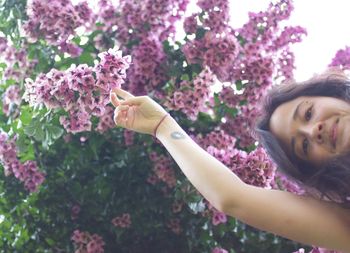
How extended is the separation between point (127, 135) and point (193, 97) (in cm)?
22

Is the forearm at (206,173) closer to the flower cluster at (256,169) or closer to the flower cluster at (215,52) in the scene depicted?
the flower cluster at (256,169)

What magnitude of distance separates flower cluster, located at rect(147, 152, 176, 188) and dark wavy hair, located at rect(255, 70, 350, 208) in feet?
1.33

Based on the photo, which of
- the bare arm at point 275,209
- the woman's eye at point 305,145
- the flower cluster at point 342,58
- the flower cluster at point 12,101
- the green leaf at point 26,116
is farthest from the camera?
the flower cluster at point 342,58

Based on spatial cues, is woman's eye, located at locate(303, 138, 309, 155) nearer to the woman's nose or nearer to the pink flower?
the woman's nose

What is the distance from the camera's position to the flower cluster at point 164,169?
1584 mm

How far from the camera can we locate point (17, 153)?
1.61 metres

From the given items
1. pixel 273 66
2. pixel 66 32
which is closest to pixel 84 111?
pixel 66 32

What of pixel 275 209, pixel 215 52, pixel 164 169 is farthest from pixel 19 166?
pixel 275 209

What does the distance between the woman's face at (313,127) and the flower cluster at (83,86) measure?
36 centimetres

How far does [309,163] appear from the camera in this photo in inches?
42.8

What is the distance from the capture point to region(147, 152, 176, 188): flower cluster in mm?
1584

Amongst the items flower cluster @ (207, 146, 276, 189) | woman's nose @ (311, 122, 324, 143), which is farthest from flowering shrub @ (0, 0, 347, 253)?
woman's nose @ (311, 122, 324, 143)

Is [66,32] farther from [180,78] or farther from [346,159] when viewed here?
[346,159]

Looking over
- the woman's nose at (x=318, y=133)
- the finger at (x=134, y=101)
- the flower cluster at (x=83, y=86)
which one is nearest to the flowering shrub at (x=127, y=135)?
the flower cluster at (x=83, y=86)
